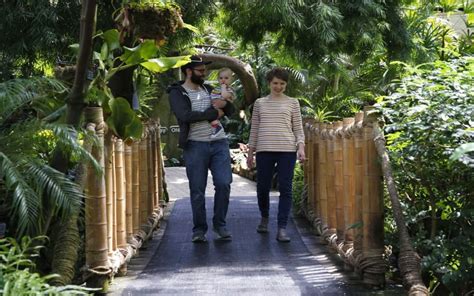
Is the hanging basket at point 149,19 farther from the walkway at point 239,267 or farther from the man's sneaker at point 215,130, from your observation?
the man's sneaker at point 215,130

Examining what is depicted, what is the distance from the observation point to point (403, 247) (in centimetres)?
415

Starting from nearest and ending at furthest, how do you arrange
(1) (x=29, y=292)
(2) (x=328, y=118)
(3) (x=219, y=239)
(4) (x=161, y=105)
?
(1) (x=29, y=292) < (3) (x=219, y=239) < (2) (x=328, y=118) < (4) (x=161, y=105)

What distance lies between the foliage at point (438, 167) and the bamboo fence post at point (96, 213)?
169 cm

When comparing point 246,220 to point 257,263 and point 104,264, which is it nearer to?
point 257,263

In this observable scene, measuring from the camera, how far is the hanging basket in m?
4.51

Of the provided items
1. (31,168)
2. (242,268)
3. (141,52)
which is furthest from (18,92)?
(242,268)

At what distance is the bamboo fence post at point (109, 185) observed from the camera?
183 inches

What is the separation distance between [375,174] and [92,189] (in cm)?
173

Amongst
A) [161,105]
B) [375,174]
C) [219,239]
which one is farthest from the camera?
[161,105]

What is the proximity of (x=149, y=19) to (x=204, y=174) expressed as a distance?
2140 millimetres

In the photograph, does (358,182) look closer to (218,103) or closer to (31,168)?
(218,103)

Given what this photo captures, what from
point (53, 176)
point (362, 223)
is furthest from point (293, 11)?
point (53, 176)

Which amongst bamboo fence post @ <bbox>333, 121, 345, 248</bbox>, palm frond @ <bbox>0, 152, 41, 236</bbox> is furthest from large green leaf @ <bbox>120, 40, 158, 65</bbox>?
bamboo fence post @ <bbox>333, 121, 345, 248</bbox>

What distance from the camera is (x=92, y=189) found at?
436 cm
